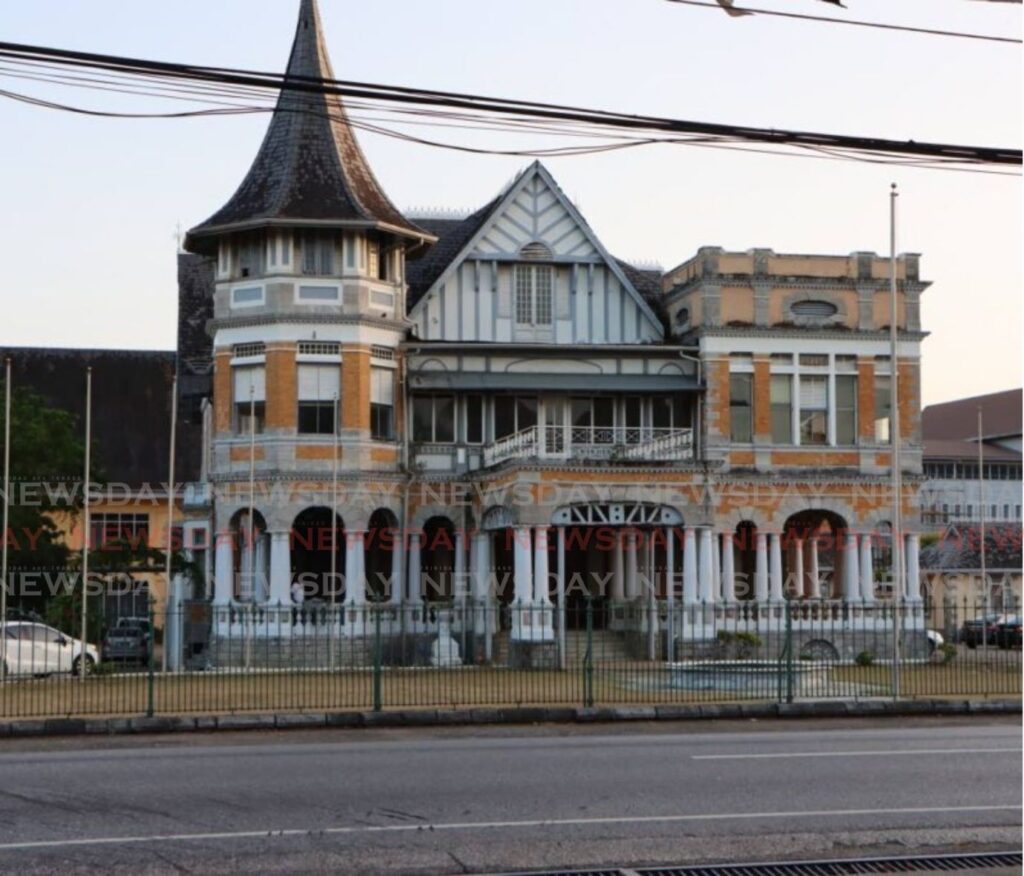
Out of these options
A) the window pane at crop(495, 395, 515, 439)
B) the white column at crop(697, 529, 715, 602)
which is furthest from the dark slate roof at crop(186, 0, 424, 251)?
the white column at crop(697, 529, 715, 602)

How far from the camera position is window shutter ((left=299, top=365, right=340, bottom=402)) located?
39562 millimetres

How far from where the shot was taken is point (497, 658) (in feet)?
127

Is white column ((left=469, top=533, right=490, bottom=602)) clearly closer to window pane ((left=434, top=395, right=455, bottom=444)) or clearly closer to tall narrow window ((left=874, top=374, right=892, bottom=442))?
window pane ((left=434, top=395, right=455, bottom=444))

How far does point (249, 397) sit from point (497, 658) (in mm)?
8921

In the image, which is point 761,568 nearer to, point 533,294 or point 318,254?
point 533,294

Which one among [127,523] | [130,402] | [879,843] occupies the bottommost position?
[879,843]

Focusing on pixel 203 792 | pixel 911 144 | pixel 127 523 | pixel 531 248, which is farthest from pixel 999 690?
pixel 127 523

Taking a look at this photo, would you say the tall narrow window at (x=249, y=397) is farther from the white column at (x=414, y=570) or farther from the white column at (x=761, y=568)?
the white column at (x=761, y=568)

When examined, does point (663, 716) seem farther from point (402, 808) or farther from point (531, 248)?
point (531, 248)

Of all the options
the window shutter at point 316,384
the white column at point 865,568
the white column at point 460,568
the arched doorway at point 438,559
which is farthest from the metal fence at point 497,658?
the window shutter at point 316,384

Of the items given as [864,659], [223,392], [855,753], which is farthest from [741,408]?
[855,753]

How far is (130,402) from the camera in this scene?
2616 inches

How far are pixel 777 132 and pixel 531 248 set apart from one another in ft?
92.8

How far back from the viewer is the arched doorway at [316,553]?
40.5 meters
